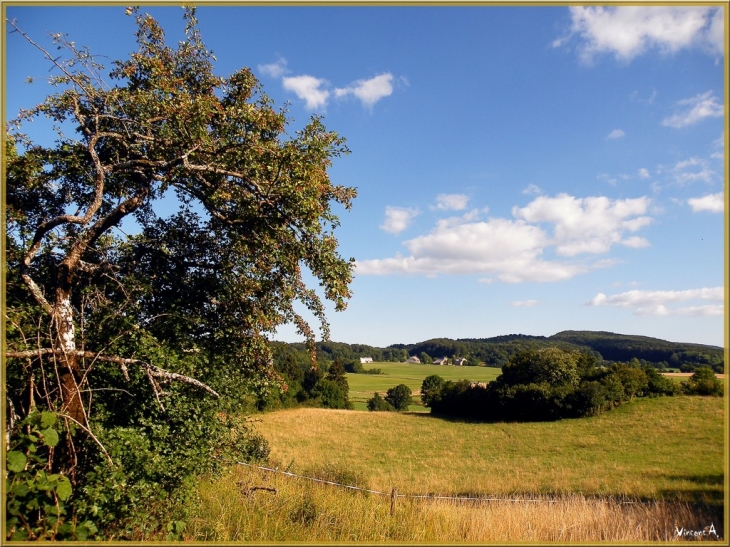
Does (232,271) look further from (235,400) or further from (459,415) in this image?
(459,415)

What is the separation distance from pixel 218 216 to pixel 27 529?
14.8 feet

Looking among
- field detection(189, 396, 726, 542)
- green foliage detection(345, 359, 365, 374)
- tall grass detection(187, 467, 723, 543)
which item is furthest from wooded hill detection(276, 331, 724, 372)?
tall grass detection(187, 467, 723, 543)

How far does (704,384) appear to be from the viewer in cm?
5391

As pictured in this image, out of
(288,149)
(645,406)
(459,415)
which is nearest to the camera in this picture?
(288,149)

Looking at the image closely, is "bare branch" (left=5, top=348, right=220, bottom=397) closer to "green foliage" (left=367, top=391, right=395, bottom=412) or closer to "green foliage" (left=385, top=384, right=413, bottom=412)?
"green foliage" (left=367, top=391, right=395, bottom=412)

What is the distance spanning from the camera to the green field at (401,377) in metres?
86.4

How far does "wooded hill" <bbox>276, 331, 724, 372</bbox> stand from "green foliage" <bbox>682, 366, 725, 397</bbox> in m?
2.48

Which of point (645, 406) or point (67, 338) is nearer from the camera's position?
point (67, 338)

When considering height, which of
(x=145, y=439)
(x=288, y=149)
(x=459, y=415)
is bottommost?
(x=459, y=415)

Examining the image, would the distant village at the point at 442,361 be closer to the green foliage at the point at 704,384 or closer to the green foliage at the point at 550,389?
the green foliage at the point at 550,389

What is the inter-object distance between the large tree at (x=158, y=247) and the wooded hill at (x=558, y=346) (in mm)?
52819

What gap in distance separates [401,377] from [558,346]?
1537 inches

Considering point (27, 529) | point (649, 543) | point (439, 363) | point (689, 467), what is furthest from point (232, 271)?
point (439, 363)

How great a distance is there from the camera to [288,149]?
673cm
